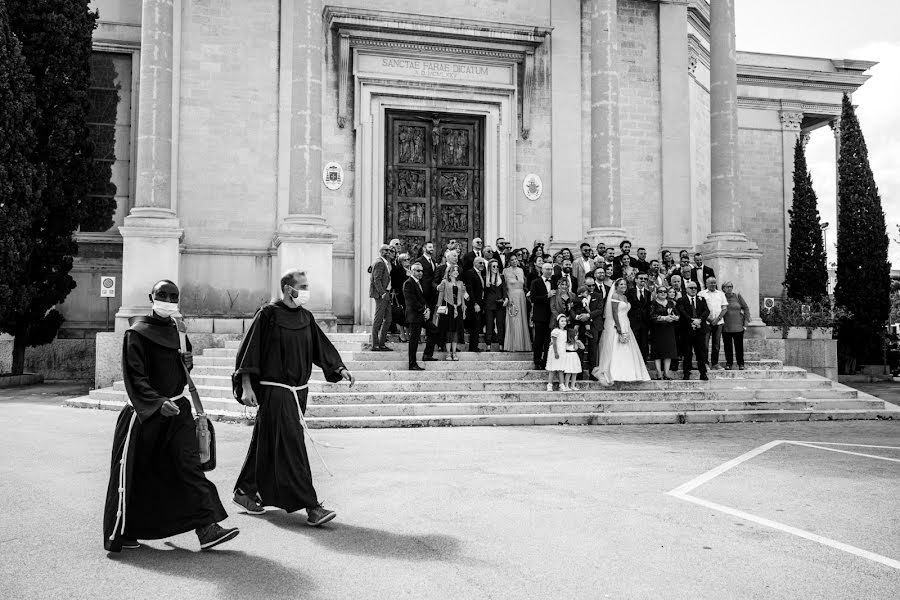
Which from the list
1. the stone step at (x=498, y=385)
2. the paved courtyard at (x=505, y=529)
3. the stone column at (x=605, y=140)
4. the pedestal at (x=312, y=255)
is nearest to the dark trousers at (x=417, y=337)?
the stone step at (x=498, y=385)

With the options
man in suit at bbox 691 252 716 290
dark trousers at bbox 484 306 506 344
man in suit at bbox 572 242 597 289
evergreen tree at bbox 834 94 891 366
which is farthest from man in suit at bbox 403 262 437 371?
evergreen tree at bbox 834 94 891 366

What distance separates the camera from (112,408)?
13781 millimetres

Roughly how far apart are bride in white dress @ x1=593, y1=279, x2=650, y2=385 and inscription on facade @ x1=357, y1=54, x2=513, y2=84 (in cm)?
830

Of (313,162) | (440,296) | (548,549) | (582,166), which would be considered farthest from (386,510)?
(582,166)

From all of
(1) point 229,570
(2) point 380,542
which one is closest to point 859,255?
(2) point 380,542

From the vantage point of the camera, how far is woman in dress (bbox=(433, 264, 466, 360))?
14203 mm

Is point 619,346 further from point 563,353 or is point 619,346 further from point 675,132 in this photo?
point 675,132

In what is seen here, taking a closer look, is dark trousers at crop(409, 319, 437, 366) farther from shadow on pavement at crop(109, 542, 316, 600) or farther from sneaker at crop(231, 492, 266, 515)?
shadow on pavement at crop(109, 542, 316, 600)

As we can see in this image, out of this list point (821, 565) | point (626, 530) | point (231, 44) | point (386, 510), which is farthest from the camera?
point (231, 44)

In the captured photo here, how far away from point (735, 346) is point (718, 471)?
8081mm

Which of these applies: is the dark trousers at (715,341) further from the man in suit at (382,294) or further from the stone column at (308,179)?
the stone column at (308,179)

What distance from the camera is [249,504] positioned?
255 inches

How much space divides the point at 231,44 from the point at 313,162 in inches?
176

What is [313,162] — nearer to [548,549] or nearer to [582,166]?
[582,166]
